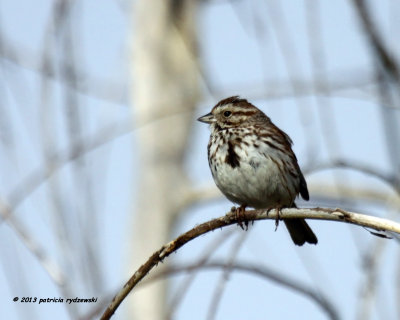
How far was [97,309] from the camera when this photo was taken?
2.70m

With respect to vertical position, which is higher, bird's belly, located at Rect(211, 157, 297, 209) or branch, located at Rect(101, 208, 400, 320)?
bird's belly, located at Rect(211, 157, 297, 209)

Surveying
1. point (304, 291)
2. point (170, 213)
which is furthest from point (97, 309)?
point (170, 213)

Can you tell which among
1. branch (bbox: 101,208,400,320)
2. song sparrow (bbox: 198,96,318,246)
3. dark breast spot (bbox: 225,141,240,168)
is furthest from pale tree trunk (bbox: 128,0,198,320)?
branch (bbox: 101,208,400,320)

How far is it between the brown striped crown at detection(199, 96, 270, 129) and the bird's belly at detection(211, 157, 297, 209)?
1.57 feet

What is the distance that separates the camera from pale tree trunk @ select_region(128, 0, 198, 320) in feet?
Answer: 25.8

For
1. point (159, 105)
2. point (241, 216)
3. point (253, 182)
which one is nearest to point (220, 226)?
point (241, 216)

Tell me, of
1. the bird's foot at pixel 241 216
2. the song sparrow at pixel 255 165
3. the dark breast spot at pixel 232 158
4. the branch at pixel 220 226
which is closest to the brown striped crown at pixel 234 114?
the song sparrow at pixel 255 165

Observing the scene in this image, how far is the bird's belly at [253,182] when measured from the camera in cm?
409

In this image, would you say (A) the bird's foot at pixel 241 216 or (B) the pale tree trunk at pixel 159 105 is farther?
(B) the pale tree trunk at pixel 159 105

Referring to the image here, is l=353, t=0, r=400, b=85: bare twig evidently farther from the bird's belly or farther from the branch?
the bird's belly

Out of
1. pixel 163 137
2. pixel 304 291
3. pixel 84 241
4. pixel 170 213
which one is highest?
pixel 163 137

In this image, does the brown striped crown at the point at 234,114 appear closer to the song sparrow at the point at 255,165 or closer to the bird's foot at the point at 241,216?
the song sparrow at the point at 255,165

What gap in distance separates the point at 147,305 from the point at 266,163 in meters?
3.76

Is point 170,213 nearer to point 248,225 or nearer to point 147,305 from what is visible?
point 147,305
